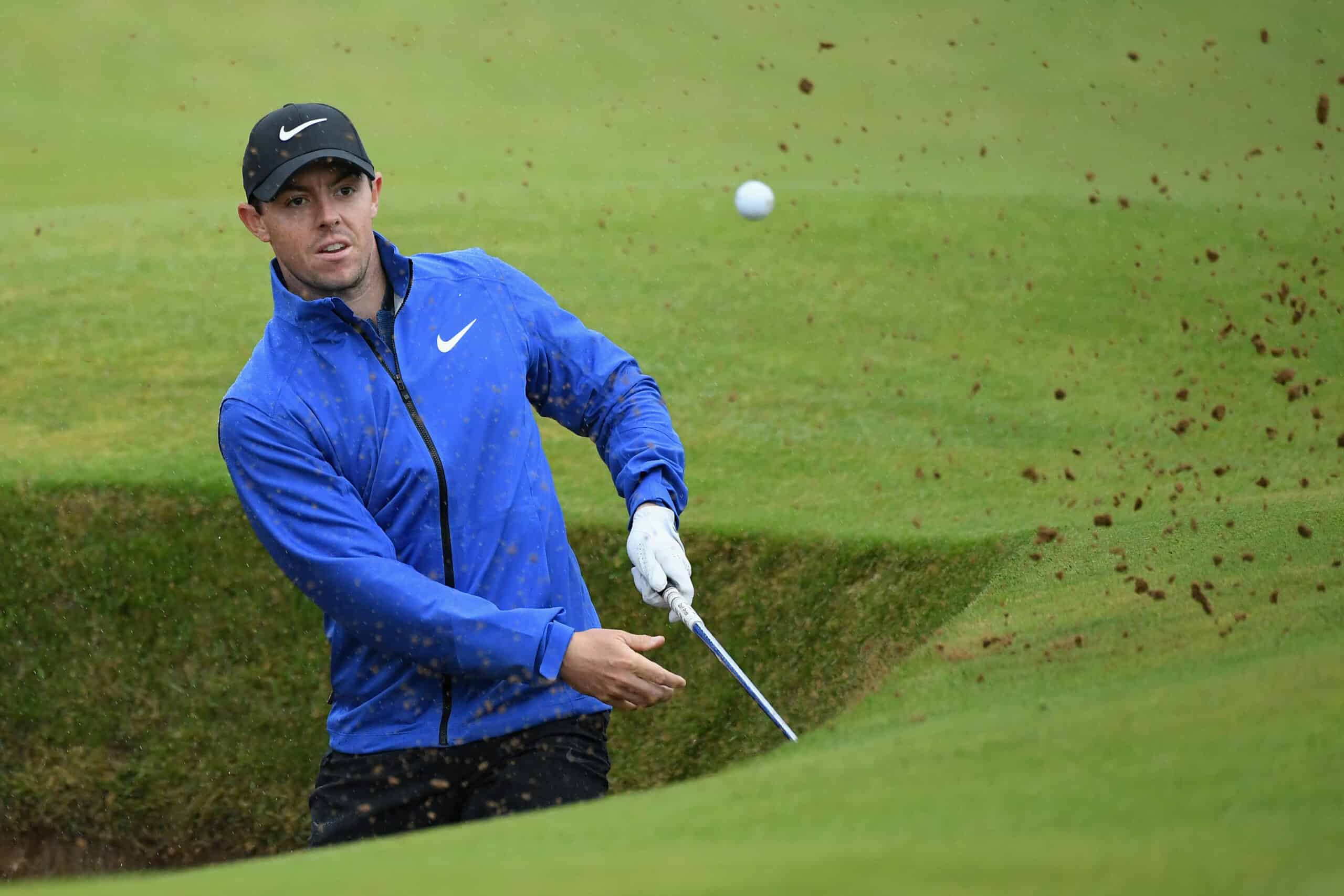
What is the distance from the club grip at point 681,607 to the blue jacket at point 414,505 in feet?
0.71

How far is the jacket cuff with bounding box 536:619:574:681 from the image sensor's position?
2.97 m

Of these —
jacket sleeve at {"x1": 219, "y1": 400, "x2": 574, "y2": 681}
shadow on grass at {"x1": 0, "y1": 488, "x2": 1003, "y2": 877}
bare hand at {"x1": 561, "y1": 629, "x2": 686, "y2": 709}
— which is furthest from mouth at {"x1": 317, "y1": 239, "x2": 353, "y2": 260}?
shadow on grass at {"x1": 0, "y1": 488, "x2": 1003, "y2": 877}

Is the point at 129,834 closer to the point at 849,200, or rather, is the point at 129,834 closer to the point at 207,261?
the point at 207,261

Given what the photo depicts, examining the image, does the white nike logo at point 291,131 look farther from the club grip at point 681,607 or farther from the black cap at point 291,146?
the club grip at point 681,607

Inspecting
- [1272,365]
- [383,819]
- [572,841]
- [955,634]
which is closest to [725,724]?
[955,634]

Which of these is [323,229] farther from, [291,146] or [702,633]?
[702,633]

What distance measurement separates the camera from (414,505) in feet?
10.3

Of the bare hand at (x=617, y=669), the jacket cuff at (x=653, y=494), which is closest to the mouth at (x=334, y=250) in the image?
the jacket cuff at (x=653, y=494)

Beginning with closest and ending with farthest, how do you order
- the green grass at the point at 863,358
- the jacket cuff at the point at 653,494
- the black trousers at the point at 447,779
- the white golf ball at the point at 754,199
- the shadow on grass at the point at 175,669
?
1. the green grass at the point at 863,358
2. the black trousers at the point at 447,779
3. the jacket cuff at the point at 653,494
4. the shadow on grass at the point at 175,669
5. the white golf ball at the point at 754,199

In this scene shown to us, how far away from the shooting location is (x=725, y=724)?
15.2 feet

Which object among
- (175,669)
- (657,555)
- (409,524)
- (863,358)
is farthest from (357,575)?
(863,358)

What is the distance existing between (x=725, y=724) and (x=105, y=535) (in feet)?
7.33

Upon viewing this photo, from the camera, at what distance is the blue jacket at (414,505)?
2.99 m

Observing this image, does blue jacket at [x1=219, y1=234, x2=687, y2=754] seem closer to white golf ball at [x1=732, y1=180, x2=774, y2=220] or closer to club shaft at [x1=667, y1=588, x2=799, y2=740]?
club shaft at [x1=667, y1=588, x2=799, y2=740]
